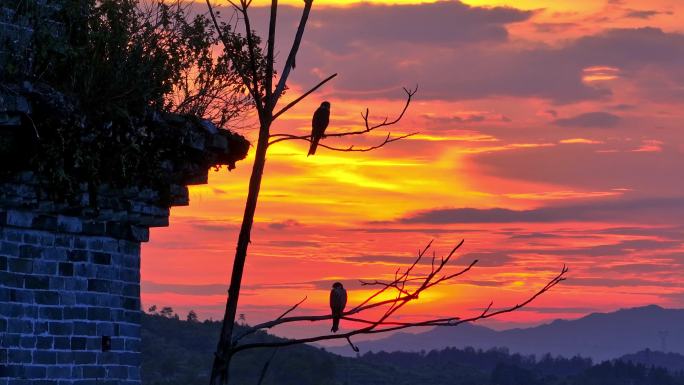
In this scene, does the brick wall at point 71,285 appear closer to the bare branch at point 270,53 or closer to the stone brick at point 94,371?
the stone brick at point 94,371

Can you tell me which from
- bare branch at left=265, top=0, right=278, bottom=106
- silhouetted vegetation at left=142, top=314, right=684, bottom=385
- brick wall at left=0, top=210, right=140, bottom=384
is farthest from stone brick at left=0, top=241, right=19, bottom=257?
silhouetted vegetation at left=142, top=314, right=684, bottom=385

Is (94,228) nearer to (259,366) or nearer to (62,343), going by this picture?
(62,343)

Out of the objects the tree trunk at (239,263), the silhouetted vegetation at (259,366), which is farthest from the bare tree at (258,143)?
the silhouetted vegetation at (259,366)

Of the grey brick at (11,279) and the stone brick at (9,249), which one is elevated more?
the stone brick at (9,249)

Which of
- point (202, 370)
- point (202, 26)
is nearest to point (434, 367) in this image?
point (202, 370)

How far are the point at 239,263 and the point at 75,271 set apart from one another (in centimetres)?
221

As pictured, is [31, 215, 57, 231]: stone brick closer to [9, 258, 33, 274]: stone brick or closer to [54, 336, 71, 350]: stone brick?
[9, 258, 33, 274]: stone brick

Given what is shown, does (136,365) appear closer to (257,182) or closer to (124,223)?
(124,223)

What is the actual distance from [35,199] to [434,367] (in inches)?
6922

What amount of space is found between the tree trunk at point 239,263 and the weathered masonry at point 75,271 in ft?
6.47

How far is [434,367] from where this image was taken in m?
Result: 186

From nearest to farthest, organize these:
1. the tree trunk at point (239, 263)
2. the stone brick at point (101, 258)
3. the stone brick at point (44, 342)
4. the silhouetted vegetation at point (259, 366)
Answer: the tree trunk at point (239, 263) < the stone brick at point (44, 342) < the stone brick at point (101, 258) < the silhouetted vegetation at point (259, 366)

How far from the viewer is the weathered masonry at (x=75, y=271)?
43.1ft

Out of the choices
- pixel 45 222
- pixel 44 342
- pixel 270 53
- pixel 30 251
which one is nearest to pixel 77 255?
pixel 45 222
